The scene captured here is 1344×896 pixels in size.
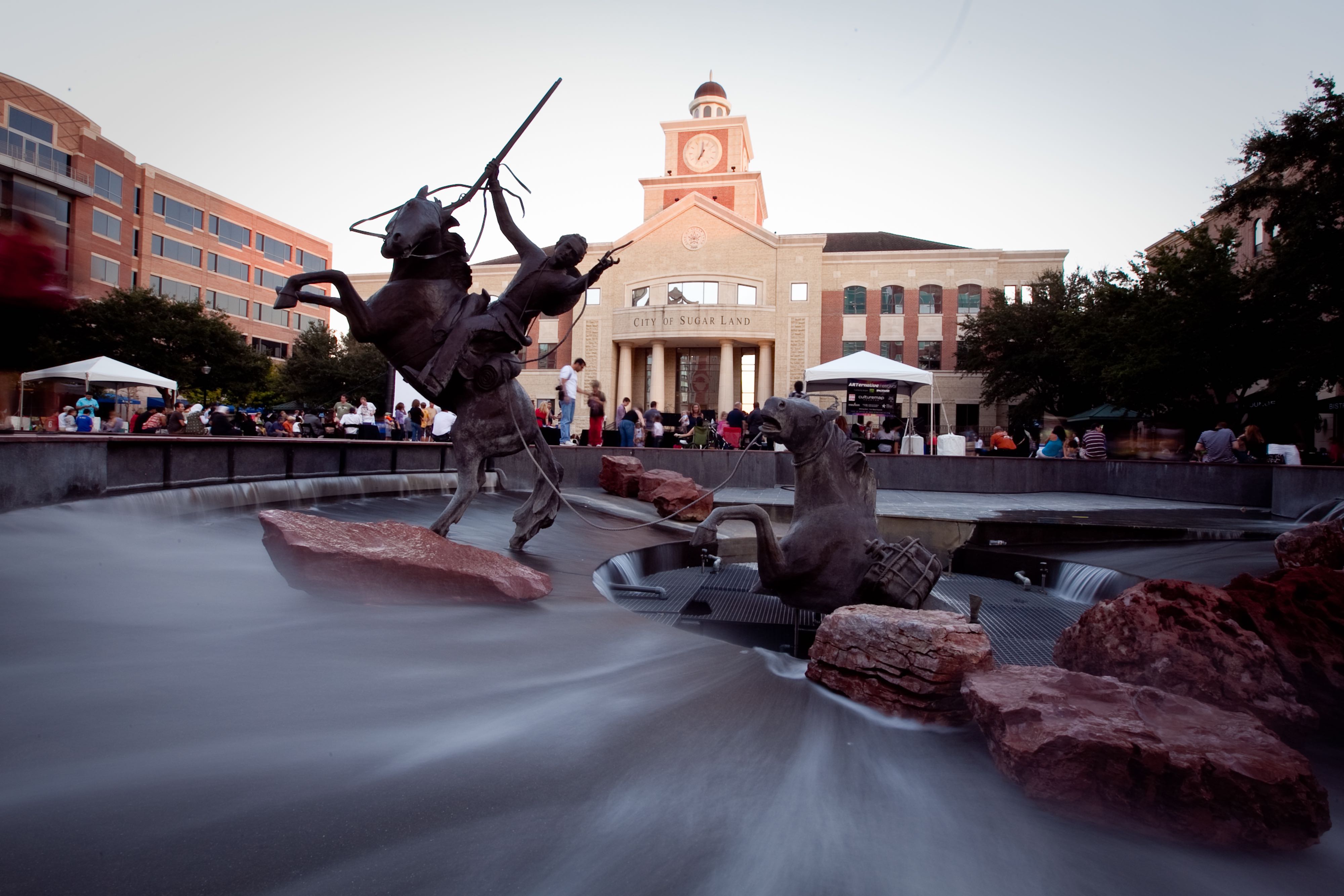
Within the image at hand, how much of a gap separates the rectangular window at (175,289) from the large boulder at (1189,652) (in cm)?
6166

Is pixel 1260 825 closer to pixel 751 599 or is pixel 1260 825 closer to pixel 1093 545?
pixel 751 599

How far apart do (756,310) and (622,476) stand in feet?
131

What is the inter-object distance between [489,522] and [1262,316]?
28.7 meters

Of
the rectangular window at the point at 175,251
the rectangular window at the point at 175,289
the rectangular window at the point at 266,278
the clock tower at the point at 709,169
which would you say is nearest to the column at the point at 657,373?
the clock tower at the point at 709,169

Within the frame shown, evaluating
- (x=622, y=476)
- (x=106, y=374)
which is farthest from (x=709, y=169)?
(x=622, y=476)

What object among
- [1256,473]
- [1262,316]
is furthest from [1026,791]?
[1262,316]

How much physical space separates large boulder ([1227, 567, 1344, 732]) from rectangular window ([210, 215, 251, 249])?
72275 mm

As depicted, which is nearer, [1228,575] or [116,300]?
[1228,575]

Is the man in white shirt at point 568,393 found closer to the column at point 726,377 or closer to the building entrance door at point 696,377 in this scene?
the column at point 726,377

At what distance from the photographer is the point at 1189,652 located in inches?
139

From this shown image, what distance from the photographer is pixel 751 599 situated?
715 cm

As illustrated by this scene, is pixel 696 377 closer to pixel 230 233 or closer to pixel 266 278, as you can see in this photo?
pixel 230 233

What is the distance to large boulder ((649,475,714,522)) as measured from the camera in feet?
36.0

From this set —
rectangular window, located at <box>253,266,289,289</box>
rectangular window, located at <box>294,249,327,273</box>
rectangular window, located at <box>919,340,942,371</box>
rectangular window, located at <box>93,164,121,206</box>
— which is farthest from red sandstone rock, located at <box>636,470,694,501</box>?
rectangular window, located at <box>294,249,327,273</box>
